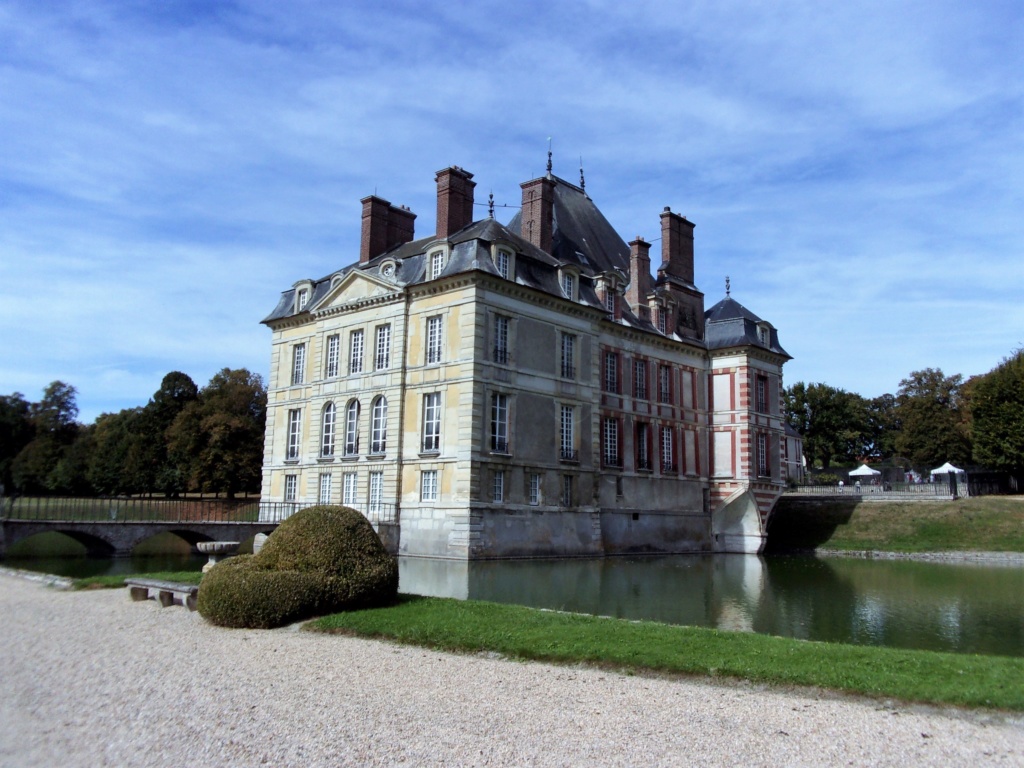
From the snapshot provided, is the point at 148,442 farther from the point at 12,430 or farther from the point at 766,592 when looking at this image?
the point at 766,592

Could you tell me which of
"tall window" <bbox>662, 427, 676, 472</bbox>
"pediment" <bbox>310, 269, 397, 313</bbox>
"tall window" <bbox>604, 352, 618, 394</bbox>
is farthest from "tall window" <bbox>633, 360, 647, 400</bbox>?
"pediment" <bbox>310, 269, 397, 313</bbox>

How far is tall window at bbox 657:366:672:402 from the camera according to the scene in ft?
96.7

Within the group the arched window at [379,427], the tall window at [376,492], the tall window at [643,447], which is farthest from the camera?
the tall window at [643,447]

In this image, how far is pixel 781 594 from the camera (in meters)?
15.8

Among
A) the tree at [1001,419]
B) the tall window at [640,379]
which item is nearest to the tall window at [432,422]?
the tall window at [640,379]

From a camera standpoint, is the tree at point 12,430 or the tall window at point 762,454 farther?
the tree at point 12,430

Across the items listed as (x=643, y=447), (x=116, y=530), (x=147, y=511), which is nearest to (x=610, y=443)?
(x=643, y=447)

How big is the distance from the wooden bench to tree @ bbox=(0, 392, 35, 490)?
49.2m

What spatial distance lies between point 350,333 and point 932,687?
71.9 ft

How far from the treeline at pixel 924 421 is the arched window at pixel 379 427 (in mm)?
25793

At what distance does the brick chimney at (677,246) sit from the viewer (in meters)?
32.1

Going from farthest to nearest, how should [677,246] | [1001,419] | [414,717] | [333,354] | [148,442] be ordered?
[148,442] < [1001,419] < [677,246] < [333,354] < [414,717]

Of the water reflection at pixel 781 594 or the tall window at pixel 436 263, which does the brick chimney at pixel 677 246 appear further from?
the water reflection at pixel 781 594

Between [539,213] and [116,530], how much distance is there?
15.5 m
